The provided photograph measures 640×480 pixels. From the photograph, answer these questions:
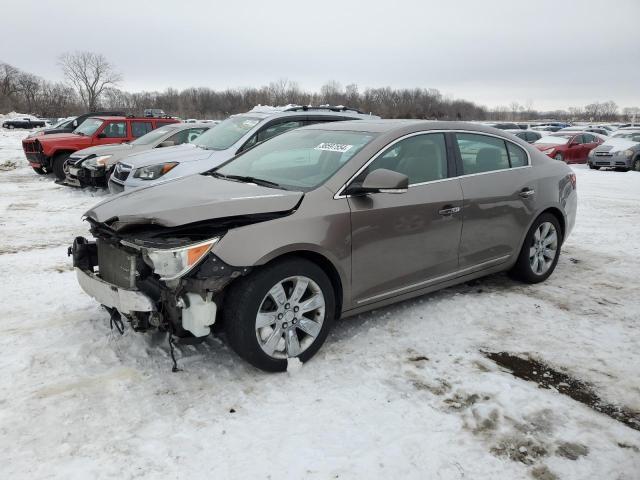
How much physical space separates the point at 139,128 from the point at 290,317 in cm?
1158

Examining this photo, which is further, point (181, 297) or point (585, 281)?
point (585, 281)

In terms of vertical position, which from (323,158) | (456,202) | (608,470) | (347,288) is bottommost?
(608,470)

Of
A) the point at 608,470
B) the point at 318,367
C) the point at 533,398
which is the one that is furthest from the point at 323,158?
the point at 608,470

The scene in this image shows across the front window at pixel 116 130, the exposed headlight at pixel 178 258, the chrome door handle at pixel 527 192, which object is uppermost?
the front window at pixel 116 130

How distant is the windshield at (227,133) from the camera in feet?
26.5

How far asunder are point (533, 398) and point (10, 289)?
463 centimetres

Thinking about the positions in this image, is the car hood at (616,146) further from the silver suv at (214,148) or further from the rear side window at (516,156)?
the rear side window at (516,156)

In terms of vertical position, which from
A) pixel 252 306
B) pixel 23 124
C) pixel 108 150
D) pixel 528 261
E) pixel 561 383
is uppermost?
pixel 23 124

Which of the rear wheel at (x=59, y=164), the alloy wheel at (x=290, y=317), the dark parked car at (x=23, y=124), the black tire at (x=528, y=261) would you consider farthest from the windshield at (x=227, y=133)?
the dark parked car at (x=23, y=124)

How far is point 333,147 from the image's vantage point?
4.16 m

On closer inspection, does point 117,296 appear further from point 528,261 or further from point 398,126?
point 528,261

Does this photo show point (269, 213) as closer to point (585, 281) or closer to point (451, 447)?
point (451, 447)

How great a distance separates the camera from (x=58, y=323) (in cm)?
409

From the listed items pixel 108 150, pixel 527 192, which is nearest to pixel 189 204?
pixel 527 192
